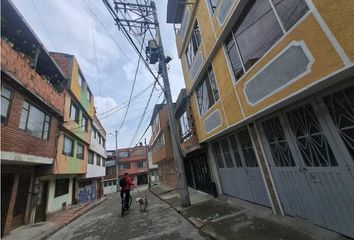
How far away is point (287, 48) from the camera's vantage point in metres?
3.38

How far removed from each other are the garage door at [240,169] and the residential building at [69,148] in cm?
965

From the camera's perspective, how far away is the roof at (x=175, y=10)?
31.7 ft

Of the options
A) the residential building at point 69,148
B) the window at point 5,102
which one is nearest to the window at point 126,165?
the residential building at point 69,148

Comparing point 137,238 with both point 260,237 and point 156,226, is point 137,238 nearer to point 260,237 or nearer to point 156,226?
point 156,226

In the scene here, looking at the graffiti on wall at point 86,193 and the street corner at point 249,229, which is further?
the graffiti on wall at point 86,193

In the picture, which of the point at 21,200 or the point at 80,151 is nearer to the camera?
the point at 21,200

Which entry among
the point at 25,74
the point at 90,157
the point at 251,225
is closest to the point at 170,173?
the point at 90,157

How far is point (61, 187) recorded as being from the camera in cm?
1362

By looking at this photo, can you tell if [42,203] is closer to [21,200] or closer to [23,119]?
[21,200]

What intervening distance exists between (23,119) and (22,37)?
4.00m

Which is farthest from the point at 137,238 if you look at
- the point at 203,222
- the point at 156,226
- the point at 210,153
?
the point at 210,153

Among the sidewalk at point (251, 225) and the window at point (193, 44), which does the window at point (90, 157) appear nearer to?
the window at point (193, 44)

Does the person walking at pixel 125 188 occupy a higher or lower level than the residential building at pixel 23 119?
lower

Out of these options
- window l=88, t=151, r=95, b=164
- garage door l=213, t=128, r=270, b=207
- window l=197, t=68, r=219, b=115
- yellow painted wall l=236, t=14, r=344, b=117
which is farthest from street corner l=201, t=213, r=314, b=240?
window l=88, t=151, r=95, b=164
